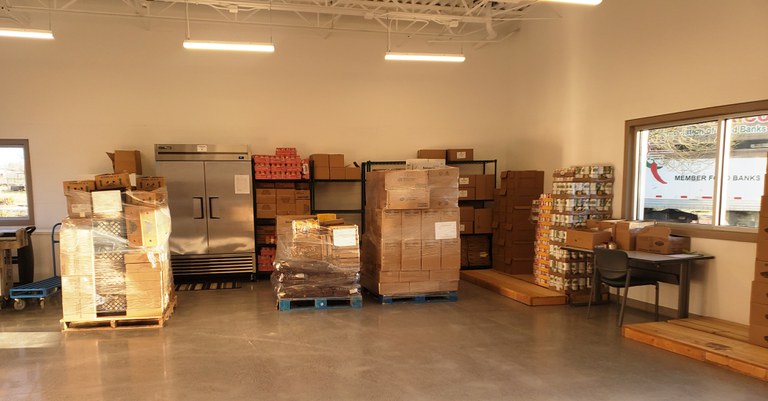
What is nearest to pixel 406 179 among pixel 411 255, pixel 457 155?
pixel 411 255

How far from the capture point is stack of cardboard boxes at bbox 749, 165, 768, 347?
12.0 feet

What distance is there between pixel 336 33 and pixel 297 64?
934mm

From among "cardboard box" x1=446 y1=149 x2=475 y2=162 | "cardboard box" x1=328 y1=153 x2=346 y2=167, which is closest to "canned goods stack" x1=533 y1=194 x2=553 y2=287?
"cardboard box" x1=446 y1=149 x2=475 y2=162

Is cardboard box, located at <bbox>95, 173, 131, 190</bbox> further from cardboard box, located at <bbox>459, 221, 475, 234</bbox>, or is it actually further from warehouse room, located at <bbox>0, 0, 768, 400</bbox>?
cardboard box, located at <bbox>459, 221, 475, 234</bbox>

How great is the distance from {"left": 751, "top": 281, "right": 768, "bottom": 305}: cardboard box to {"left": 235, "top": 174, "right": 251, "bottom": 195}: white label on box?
6.49m

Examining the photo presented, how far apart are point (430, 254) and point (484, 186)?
2629mm

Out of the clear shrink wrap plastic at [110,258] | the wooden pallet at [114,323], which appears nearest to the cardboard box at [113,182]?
the clear shrink wrap plastic at [110,258]

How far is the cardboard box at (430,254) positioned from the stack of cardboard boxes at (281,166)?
2629 millimetres

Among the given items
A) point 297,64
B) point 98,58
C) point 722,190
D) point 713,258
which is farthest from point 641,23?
point 98,58

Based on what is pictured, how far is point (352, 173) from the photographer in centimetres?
729

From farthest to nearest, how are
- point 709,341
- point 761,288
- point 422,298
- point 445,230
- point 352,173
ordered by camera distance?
point 352,173, point 422,298, point 445,230, point 709,341, point 761,288

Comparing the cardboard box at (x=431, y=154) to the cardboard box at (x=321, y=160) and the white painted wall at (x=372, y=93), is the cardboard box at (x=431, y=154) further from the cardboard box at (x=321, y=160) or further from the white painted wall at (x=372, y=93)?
the cardboard box at (x=321, y=160)

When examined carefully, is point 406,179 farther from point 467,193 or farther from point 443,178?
point 467,193

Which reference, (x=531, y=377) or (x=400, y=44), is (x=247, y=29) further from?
(x=531, y=377)
